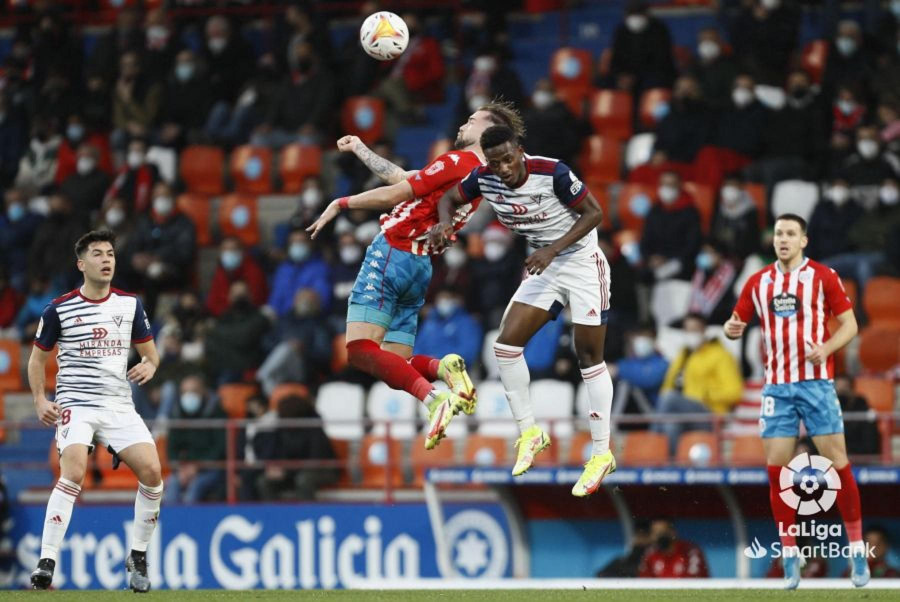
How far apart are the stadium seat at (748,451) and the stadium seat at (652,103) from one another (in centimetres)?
521

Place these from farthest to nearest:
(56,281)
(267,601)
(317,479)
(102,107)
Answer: (102,107) < (56,281) < (317,479) < (267,601)

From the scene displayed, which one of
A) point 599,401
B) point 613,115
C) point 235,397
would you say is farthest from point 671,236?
point 599,401

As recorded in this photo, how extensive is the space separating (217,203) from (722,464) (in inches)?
342

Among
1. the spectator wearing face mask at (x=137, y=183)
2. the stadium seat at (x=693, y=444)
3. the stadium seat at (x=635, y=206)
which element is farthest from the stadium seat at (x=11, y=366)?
the stadium seat at (x=693, y=444)

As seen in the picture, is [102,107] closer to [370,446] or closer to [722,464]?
[370,446]

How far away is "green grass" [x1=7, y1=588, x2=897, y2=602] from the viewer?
10273 mm

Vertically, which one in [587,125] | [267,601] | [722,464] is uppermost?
[587,125]

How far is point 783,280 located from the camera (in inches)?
452

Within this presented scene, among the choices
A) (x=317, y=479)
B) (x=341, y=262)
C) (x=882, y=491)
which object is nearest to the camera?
(x=882, y=491)

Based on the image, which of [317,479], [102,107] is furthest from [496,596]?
[102,107]

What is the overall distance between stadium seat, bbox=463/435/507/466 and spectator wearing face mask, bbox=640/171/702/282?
7.88 ft

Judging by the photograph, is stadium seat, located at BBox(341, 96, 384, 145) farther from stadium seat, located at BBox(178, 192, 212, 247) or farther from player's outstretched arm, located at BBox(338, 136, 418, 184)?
player's outstretched arm, located at BBox(338, 136, 418, 184)

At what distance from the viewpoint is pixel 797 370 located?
1137 cm

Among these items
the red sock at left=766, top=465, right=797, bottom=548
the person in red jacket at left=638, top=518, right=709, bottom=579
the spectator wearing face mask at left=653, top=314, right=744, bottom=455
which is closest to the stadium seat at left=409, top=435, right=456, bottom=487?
the spectator wearing face mask at left=653, top=314, right=744, bottom=455
